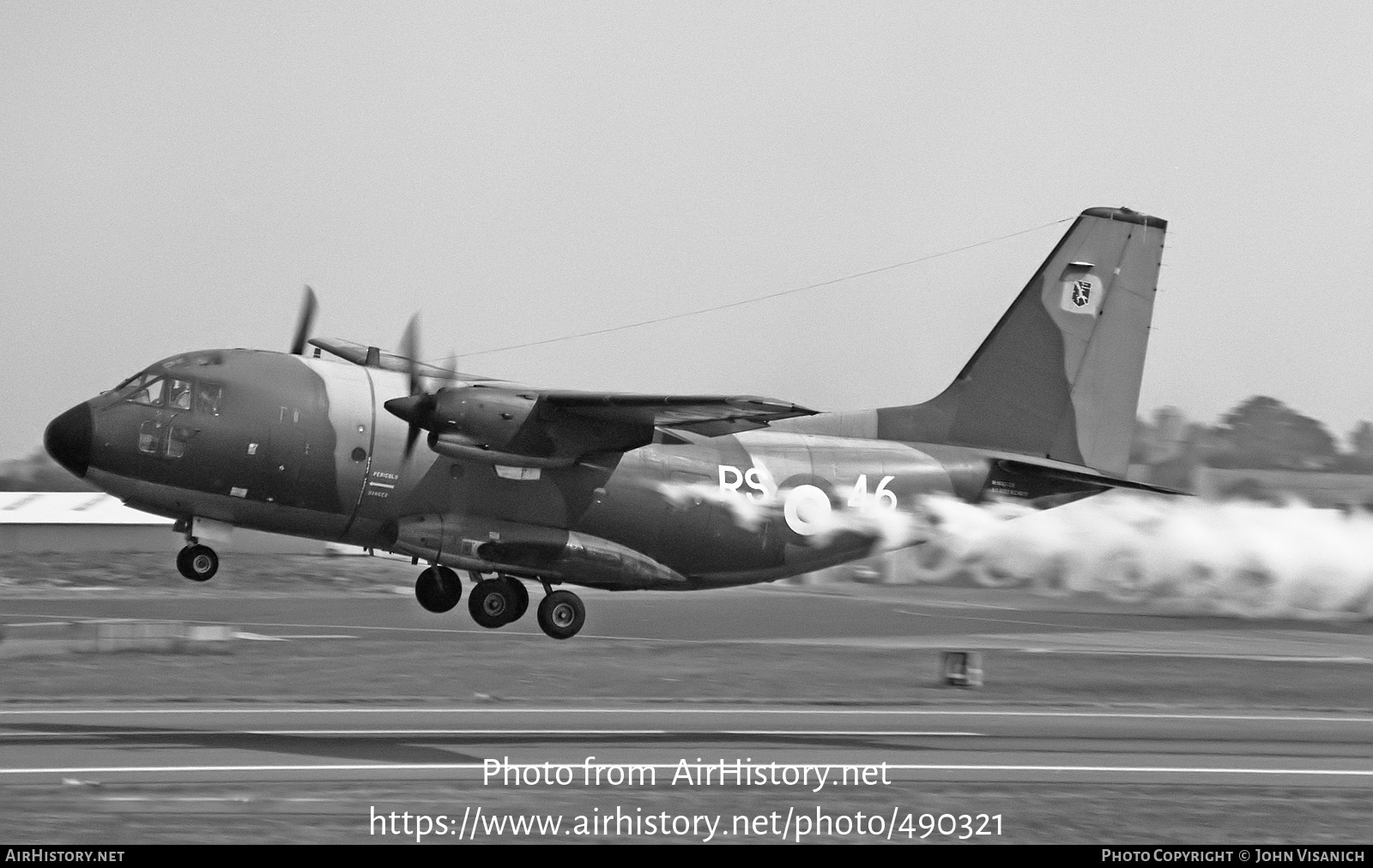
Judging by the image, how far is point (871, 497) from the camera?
25875 mm

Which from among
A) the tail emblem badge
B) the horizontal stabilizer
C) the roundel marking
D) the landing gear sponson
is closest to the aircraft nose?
the landing gear sponson

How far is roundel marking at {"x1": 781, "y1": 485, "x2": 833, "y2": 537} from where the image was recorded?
25422mm

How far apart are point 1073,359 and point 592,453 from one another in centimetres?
993

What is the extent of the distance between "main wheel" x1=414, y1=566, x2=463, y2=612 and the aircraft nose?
5.88m

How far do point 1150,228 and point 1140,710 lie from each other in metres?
10.1

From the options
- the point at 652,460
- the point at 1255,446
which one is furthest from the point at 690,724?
the point at 1255,446

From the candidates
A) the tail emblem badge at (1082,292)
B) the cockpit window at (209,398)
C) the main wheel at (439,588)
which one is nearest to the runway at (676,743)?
the main wheel at (439,588)

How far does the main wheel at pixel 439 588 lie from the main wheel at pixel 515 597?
1.02 metres

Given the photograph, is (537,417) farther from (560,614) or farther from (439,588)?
(439,588)

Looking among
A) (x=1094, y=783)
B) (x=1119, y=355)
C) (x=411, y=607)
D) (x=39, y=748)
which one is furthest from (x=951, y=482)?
(x=411, y=607)

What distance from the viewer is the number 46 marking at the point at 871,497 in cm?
2577

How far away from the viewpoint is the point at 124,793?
18891 mm
